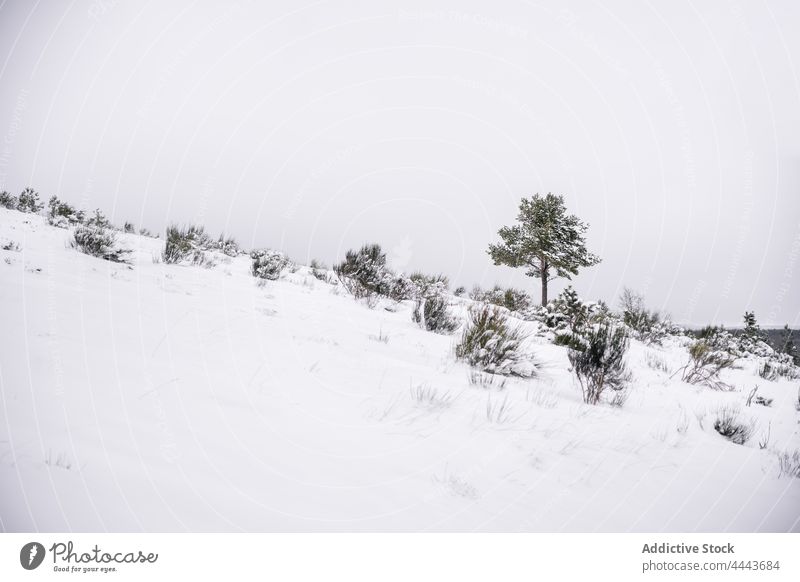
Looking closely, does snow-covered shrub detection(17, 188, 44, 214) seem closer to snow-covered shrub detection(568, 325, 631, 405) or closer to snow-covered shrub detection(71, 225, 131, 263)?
snow-covered shrub detection(71, 225, 131, 263)

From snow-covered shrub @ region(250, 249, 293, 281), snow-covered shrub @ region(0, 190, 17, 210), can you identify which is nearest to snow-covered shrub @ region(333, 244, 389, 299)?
snow-covered shrub @ region(250, 249, 293, 281)

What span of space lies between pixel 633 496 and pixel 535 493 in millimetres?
605

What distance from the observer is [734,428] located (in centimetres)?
313

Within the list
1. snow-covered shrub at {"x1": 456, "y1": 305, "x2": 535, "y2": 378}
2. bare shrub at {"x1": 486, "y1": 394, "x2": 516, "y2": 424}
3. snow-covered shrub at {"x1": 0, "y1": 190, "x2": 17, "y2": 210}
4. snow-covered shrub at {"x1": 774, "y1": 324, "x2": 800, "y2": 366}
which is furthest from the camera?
snow-covered shrub at {"x1": 774, "y1": 324, "x2": 800, "y2": 366}

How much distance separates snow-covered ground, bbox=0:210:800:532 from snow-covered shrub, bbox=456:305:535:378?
0.31m

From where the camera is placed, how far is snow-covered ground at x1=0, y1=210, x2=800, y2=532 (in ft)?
4.26

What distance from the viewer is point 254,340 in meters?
3.12

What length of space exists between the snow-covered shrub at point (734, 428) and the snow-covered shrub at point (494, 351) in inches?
66.6

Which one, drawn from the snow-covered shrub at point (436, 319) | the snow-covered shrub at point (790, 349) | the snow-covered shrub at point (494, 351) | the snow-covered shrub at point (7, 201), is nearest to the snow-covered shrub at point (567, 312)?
the snow-covered shrub at point (436, 319)

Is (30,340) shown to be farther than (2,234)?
No
